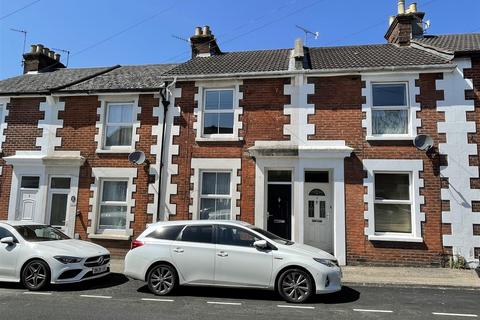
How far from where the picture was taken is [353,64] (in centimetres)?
1252

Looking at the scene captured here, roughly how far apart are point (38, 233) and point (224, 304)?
16.5ft

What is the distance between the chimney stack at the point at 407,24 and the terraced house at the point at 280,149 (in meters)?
0.05

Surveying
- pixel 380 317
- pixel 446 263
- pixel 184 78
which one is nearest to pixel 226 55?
pixel 184 78

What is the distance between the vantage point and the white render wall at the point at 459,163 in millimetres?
10875

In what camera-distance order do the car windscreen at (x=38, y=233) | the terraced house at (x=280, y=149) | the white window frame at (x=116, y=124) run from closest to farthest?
the car windscreen at (x=38, y=233), the terraced house at (x=280, y=149), the white window frame at (x=116, y=124)

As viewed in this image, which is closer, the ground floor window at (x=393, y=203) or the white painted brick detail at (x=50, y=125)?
the ground floor window at (x=393, y=203)

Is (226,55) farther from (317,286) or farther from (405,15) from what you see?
(317,286)

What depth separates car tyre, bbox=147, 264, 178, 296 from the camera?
→ 799 cm

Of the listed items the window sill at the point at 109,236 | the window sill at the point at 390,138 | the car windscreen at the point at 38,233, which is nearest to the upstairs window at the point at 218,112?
the window sill at the point at 109,236

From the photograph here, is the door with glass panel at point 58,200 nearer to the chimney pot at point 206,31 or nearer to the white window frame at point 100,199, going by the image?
the white window frame at point 100,199

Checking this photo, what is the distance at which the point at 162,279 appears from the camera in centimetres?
805

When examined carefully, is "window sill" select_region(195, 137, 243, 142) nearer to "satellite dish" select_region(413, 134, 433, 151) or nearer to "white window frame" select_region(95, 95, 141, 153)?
"white window frame" select_region(95, 95, 141, 153)

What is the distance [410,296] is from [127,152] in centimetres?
923

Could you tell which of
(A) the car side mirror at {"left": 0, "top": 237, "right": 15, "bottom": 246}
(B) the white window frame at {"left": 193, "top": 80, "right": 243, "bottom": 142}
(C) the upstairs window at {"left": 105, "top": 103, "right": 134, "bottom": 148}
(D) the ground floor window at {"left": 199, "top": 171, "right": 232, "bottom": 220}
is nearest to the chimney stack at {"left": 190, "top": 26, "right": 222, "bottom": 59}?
(B) the white window frame at {"left": 193, "top": 80, "right": 243, "bottom": 142}
